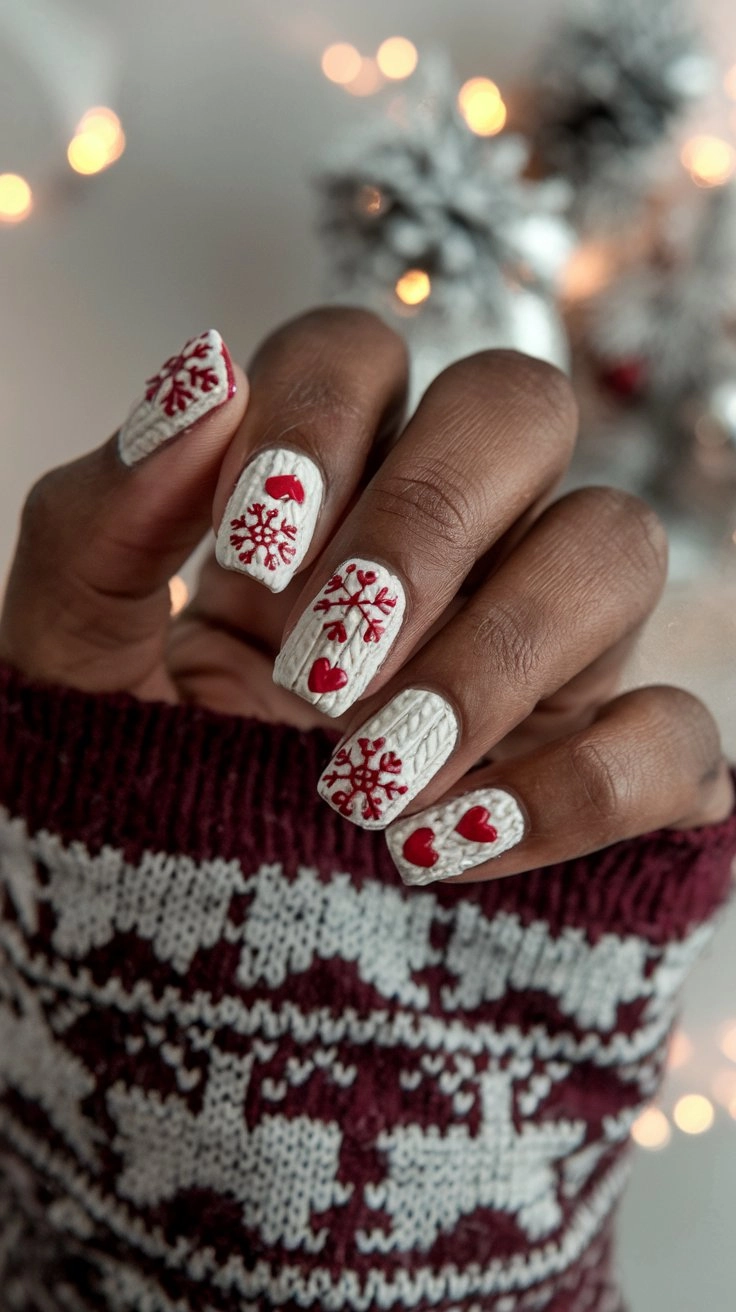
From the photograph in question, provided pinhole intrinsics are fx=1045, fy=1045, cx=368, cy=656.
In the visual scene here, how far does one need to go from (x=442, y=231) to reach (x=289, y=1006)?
59 centimetres

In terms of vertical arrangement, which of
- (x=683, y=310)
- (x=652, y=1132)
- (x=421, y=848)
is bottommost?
(x=652, y=1132)

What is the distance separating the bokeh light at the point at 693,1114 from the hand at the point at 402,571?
0.49m

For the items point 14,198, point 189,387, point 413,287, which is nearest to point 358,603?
→ point 189,387

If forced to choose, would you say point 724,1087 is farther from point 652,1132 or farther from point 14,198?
point 14,198

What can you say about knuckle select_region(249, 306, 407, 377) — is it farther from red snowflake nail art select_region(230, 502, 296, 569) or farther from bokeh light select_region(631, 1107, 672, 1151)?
bokeh light select_region(631, 1107, 672, 1151)

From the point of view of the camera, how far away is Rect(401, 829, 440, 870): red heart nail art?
18.0 inches

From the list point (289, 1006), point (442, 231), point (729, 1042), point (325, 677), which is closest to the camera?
point (325, 677)

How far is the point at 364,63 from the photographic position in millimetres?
1011

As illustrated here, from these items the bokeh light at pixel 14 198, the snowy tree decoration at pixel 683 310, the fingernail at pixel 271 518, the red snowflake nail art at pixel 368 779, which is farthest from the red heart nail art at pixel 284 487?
the bokeh light at pixel 14 198

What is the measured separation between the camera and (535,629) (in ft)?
1.53

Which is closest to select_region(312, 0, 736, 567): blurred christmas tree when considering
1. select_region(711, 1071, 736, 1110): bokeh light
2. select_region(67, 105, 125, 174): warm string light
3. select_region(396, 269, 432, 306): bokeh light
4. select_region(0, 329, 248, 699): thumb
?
select_region(396, 269, 432, 306): bokeh light

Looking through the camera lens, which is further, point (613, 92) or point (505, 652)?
point (613, 92)

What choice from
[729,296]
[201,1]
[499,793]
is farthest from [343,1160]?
[201,1]

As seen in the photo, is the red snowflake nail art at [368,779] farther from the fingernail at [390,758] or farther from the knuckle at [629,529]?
the knuckle at [629,529]
